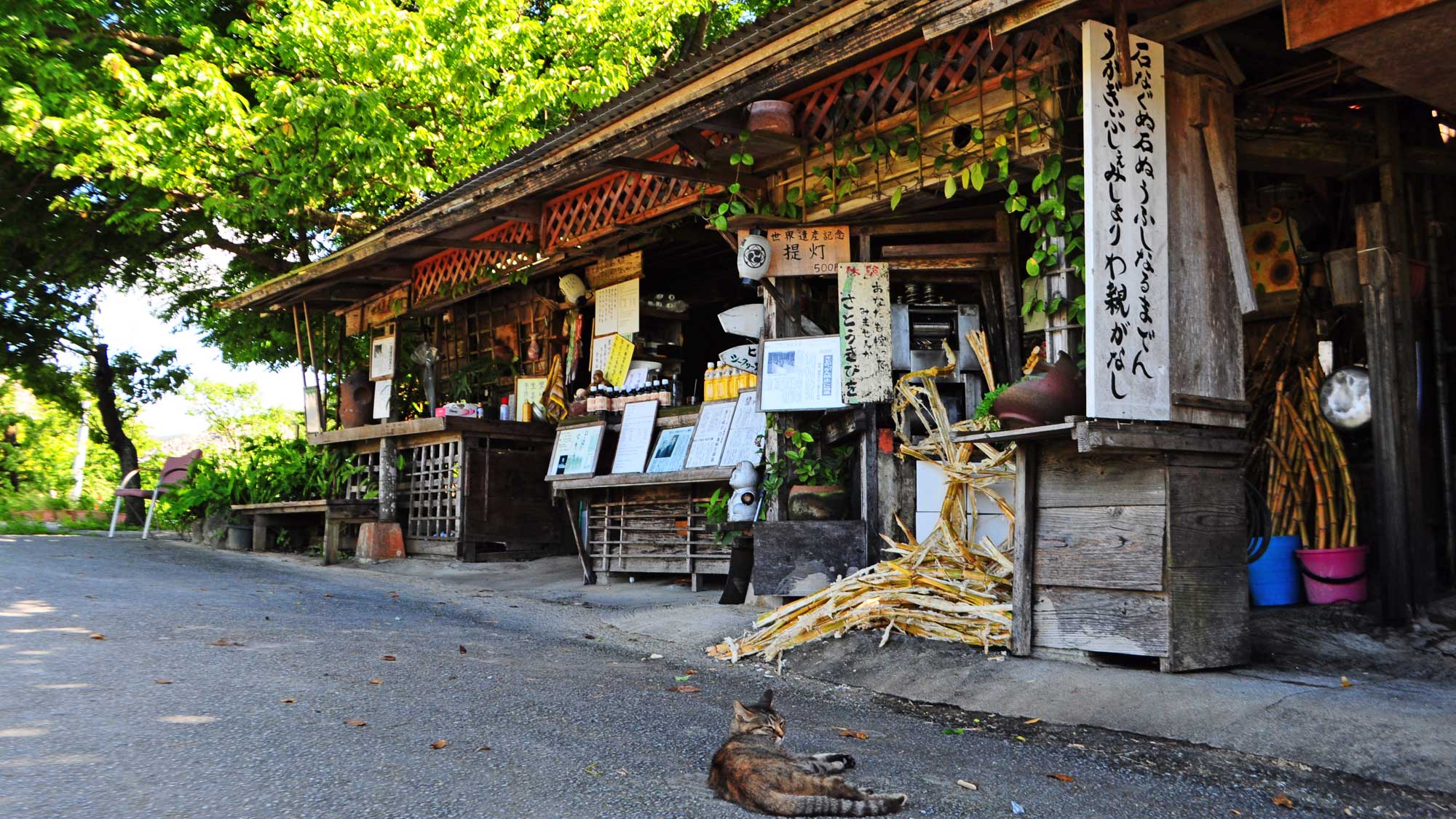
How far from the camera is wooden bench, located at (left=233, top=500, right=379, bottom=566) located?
1313 cm

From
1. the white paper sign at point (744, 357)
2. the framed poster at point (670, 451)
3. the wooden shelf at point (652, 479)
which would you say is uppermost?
the white paper sign at point (744, 357)

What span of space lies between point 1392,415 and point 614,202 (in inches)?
266

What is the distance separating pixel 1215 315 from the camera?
5867mm

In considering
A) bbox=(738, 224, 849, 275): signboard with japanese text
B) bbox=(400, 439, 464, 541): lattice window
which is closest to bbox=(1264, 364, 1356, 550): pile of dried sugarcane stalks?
bbox=(738, 224, 849, 275): signboard with japanese text

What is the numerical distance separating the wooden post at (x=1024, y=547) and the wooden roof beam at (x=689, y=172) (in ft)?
11.7

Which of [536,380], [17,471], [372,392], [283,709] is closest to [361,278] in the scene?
[372,392]

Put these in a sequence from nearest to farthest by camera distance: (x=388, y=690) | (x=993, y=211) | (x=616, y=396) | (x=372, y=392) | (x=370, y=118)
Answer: (x=388, y=690) → (x=993, y=211) → (x=616, y=396) → (x=370, y=118) → (x=372, y=392)

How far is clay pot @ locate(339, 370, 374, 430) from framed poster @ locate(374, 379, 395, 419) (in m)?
0.11

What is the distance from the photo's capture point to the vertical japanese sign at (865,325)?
802 centimetres

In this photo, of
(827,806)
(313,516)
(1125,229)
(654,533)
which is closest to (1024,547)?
(1125,229)

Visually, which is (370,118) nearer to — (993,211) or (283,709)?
(993,211)

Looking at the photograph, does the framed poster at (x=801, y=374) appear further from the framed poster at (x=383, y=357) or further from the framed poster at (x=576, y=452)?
the framed poster at (x=383, y=357)

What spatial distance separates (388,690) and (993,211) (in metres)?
5.60

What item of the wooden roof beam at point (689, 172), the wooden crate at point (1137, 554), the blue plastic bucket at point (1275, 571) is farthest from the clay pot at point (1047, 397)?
the wooden roof beam at point (689, 172)
